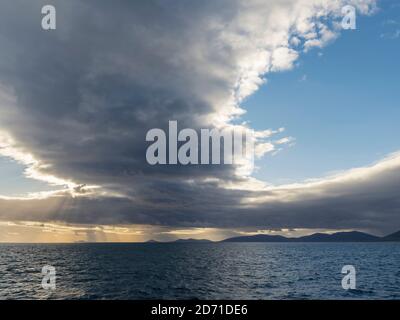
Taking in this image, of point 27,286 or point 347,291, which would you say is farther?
point 27,286

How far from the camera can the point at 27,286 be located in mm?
49469
